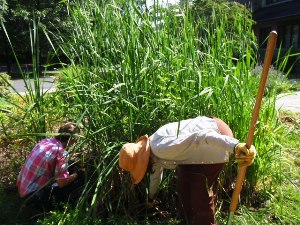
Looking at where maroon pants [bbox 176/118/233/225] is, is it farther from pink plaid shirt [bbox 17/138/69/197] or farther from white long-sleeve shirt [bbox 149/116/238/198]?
pink plaid shirt [bbox 17/138/69/197]

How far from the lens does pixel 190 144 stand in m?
2.30

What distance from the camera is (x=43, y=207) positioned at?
317cm

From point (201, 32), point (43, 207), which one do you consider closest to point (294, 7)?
point (201, 32)

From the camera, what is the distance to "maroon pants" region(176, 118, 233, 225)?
8.18ft

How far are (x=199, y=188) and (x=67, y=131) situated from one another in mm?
1151

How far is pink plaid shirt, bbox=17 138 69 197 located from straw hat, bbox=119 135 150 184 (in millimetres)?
936

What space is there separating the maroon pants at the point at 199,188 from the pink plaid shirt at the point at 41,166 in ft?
3.41

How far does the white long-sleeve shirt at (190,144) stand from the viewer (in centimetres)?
223

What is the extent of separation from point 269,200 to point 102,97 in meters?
1.60

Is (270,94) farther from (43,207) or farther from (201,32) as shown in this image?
(43,207)

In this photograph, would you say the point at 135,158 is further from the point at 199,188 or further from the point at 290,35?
the point at 290,35

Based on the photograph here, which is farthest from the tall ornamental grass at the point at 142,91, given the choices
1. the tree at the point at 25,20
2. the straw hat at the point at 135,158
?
the tree at the point at 25,20

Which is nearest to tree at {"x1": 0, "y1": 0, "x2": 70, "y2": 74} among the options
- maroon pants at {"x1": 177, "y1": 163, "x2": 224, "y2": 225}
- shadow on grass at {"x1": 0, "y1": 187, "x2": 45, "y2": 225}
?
shadow on grass at {"x1": 0, "y1": 187, "x2": 45, "y2": 225}

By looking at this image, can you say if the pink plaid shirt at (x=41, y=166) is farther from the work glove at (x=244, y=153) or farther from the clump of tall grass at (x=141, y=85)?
the work glove at (x=244, y=153)
